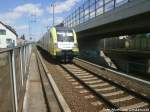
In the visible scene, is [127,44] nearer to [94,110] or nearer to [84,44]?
[84,44]

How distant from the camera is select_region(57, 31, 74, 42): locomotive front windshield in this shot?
2636 centimetres

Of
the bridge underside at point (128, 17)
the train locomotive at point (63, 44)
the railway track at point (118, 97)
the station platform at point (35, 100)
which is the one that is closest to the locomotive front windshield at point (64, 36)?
the train locomotive at point (63, 44)

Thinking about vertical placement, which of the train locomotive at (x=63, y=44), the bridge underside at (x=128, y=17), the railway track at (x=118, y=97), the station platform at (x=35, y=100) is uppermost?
the bridge underside at (x=128, y=17)

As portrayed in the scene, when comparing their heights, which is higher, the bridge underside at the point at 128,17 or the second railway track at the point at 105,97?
the bridge underside at the point at 128,17

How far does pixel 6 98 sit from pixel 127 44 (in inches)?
2191

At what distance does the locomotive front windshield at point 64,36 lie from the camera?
26359mm

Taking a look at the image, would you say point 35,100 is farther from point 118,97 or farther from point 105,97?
point 118,97

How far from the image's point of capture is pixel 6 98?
509 centimetres

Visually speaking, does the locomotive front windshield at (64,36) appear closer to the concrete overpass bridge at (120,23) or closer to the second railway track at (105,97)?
the concrete overpass bridge at (120,23)

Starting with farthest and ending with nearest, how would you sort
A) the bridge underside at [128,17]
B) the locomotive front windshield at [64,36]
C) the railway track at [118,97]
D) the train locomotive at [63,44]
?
the locomotive front windshield at [64,36], the train locomotive at [63,44], the bridge underside at [128,17], the railway track at [118,97]

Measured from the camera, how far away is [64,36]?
26.6 metres

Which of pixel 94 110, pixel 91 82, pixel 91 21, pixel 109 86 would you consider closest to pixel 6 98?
pixel 94 110

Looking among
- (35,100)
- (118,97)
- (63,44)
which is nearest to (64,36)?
(63,44)

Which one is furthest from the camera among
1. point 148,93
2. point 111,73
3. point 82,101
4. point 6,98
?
point 111,73
